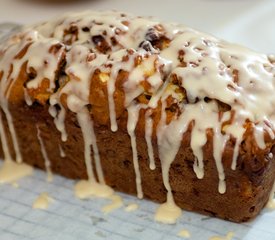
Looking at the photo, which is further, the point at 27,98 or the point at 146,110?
the point at 27,98

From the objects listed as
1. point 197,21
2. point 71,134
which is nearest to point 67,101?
point 71,134

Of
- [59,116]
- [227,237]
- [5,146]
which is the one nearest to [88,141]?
[59,116]

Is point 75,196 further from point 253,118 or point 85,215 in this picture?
point 253,118

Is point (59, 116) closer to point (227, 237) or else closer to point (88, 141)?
point (88, 141)

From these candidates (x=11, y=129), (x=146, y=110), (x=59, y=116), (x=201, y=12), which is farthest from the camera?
(x=201, y=12)

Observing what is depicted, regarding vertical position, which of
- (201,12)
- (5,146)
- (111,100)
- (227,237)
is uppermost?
(111,100)
